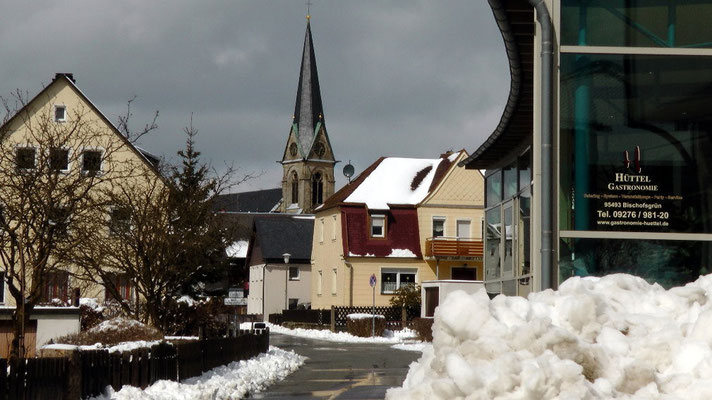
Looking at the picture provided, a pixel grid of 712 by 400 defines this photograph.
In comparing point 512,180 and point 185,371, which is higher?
point 512,180

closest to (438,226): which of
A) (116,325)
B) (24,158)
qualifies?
(24,158)

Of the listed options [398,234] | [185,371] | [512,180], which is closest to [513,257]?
[512,180]

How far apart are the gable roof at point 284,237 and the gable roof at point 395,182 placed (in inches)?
537

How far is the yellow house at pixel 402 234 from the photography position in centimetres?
5978

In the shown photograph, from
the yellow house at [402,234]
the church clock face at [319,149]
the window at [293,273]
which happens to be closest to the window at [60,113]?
the yellow house at [402,234]

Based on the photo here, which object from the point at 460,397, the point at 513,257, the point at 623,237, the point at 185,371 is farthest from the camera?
the point at 513,257

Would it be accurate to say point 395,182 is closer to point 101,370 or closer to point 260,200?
point 101,370

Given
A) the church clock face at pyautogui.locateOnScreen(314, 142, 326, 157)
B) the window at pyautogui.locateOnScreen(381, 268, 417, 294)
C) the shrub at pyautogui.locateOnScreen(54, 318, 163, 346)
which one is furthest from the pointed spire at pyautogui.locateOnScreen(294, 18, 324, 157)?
the shrub at pyautogui.locateOnScreen(54, 318, 163, 346)

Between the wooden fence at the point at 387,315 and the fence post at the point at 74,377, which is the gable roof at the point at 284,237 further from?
the fence post at the point at 74,377

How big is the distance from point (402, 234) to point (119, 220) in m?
35.1

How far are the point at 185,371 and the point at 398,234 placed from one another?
43.9m

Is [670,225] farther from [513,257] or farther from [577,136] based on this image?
[513,257]

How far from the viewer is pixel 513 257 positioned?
1900 centimetres

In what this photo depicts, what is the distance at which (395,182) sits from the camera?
63.2 meters
